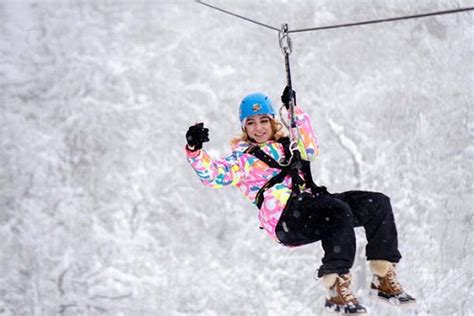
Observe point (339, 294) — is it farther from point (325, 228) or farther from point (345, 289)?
point (325, 228)

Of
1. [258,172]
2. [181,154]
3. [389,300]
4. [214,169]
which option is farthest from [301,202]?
[181,154]

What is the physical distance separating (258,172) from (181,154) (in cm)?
455

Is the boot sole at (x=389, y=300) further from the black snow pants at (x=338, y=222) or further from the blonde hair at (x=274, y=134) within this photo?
the blonde hair at (x=274, y=134)

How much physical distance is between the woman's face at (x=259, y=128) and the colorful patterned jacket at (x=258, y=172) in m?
0.04

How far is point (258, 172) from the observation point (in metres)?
3.40

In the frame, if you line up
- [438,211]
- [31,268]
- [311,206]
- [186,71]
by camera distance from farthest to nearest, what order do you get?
[438,211] < [186,71] < [31,268] < [311,206]

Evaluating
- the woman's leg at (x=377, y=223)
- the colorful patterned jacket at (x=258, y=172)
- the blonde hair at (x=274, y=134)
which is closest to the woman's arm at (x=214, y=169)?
the colorful patterned jacket at (x=258, y=172)

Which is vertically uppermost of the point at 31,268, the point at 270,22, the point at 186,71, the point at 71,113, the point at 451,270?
the point at 270,22

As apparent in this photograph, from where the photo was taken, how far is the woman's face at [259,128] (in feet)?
11.4

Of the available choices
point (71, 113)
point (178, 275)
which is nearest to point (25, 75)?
point (71, 113)

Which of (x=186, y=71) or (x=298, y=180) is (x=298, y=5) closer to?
(x=186, y=71)

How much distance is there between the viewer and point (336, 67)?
27.9ft

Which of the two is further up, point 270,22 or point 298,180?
point 270,22

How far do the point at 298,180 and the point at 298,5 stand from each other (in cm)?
589
